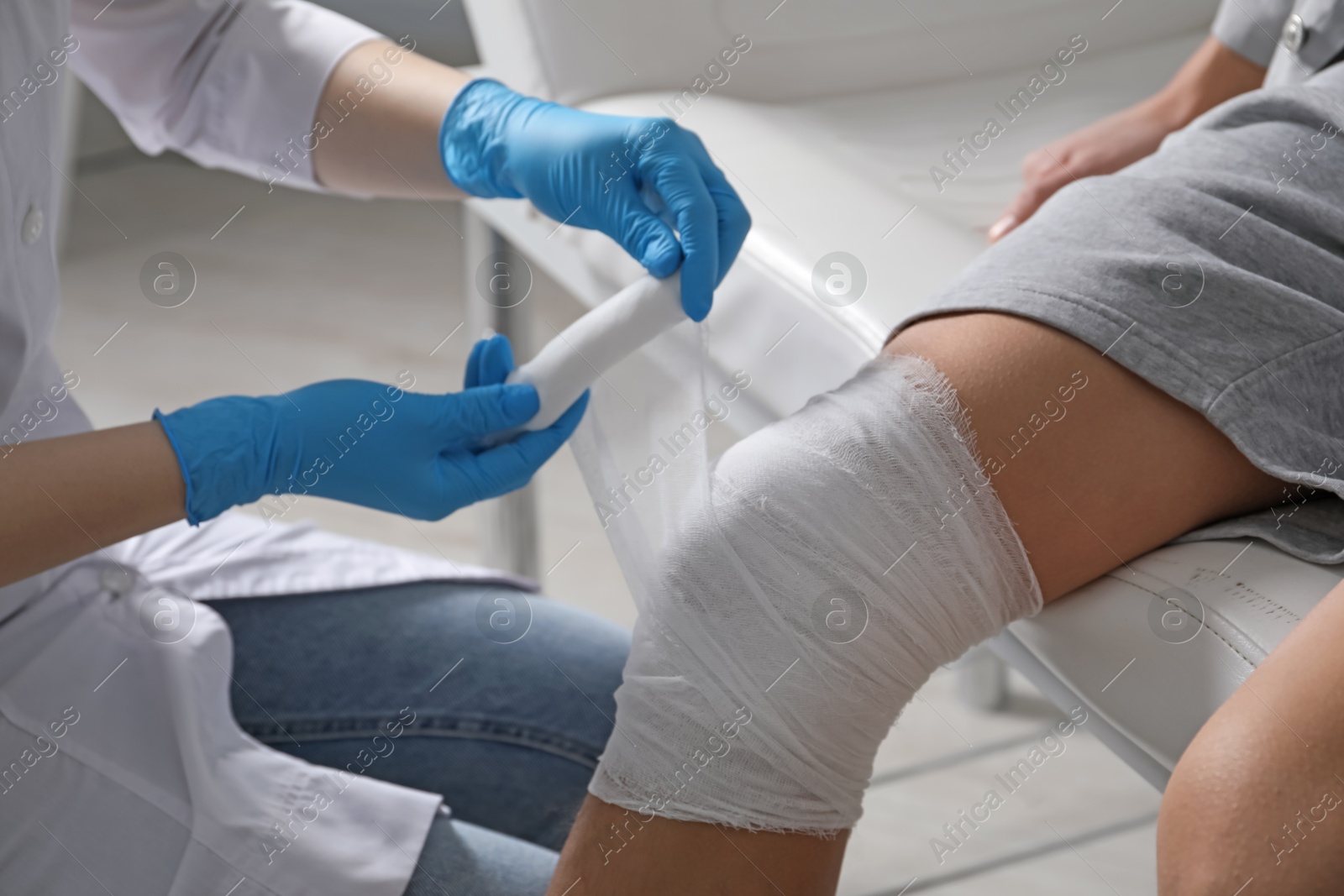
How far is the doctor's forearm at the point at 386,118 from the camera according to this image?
2.65 ft

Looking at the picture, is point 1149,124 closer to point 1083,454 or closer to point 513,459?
point 1083,454

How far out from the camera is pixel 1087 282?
573 mm

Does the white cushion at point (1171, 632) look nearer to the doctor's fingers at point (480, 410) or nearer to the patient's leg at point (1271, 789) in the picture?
the patient's leg at point (1271, 789)

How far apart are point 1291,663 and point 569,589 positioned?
1.17 metres

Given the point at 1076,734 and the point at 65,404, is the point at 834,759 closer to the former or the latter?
the point at 65,404

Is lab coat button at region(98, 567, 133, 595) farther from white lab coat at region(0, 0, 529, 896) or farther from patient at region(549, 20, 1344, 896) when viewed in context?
patient at region(549, 20, 1344, 896)

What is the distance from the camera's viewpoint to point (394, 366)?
2016mm

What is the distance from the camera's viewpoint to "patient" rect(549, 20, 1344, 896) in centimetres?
54

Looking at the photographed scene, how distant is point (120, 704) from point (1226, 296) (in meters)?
0.62

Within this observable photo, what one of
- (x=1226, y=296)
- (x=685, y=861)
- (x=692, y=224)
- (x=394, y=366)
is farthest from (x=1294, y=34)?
(x=394, y=366)

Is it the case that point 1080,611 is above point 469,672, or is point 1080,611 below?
above

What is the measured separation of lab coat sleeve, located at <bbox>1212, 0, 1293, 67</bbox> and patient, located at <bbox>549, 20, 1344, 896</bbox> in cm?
35

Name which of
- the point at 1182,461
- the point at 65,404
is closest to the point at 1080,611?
the point at 1182,461

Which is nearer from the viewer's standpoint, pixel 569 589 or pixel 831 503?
pixel 831 503
